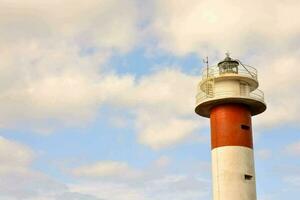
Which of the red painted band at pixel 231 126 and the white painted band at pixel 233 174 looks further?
the red painted band at pixel 231 126

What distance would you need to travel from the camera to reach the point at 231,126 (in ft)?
99.7

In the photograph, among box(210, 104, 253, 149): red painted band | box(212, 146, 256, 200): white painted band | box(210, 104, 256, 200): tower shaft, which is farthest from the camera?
box(210, 104, 253, 149): red painted band

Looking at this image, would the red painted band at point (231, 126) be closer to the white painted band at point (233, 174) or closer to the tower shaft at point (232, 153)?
the tower shaft at point (232, 153)

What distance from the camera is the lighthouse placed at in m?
29.5

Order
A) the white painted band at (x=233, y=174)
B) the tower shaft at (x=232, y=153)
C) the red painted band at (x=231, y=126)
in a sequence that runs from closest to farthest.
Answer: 1. the white painted band at (x=233, y=174)
2. the tower shaft at (x=232, y=153)
3. the red painted band at (x=231, y=126)

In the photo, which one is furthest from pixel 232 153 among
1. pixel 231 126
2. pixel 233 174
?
pixel 231 126

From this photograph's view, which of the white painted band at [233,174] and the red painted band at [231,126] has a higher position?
the red painted band at [231,126]

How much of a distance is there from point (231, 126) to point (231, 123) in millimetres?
183

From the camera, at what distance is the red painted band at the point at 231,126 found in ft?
98.9

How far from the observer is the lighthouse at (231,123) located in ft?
96.7

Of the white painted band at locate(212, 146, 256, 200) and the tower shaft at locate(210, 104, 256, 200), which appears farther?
the tower shaft at locate(210, 104, 256, 200)

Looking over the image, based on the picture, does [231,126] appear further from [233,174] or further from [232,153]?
[233,174]

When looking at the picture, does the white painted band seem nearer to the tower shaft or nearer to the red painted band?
the tower shaft

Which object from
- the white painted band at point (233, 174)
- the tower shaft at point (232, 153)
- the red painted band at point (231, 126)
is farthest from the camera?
the red painted band at point (231, 126)
